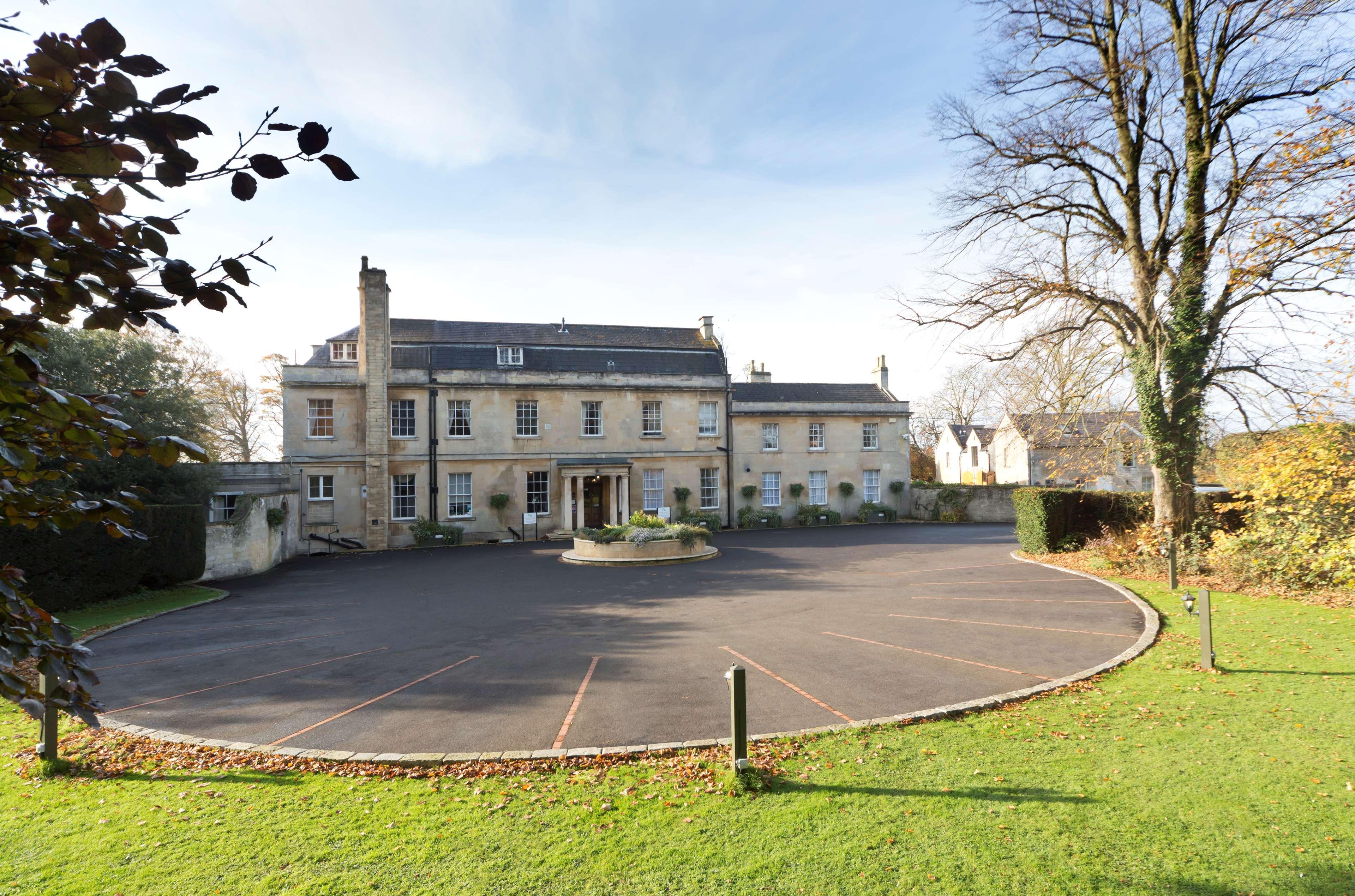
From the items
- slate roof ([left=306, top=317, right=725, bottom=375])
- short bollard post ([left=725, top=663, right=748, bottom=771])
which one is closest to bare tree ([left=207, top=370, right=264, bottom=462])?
slate roof ([left=306, top=317, right=725, bottom=375])

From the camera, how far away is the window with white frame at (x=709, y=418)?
109ft

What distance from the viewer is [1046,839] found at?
4.79m

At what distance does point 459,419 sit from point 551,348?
20.7 ft

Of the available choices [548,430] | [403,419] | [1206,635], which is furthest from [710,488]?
[1206,635]

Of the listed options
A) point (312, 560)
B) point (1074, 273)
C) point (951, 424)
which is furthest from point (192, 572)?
point (951, 424)

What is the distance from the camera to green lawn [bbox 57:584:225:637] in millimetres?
13430

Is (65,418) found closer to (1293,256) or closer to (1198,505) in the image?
(1293,256)

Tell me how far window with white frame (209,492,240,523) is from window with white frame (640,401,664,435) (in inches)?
656

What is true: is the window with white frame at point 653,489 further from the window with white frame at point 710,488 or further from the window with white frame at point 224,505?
the window with white frame at point 224,505

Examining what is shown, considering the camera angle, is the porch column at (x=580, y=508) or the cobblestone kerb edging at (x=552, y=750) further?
the porch column at (x=580, y=508)

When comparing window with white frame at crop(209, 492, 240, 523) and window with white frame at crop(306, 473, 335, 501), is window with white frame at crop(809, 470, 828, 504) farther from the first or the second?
window with white frame at crop(209, 492, 240, 523)

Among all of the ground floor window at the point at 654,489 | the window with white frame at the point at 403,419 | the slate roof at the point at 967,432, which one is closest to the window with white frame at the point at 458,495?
the window with white frame at the point at 403,419

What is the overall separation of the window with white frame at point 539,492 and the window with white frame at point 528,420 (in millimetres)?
1869

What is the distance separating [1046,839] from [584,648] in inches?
288
